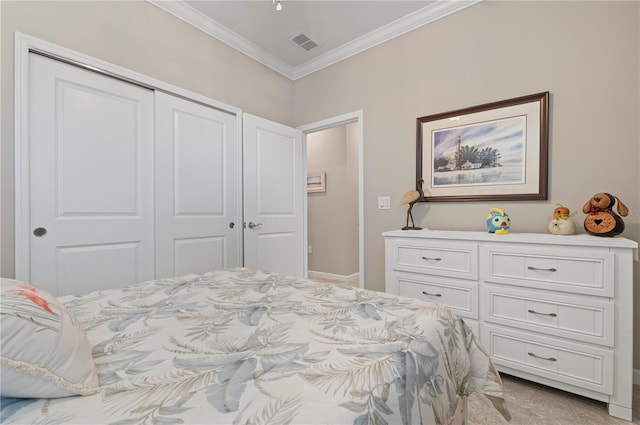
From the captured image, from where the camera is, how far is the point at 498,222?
195 centimetres

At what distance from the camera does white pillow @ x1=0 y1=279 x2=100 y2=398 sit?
474 mm

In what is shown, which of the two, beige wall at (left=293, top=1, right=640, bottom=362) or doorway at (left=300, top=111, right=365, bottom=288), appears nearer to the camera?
beige wall at (left=293, top=1, right=640, bottom=362)

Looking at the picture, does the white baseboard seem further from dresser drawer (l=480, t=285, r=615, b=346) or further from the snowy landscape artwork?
dresser drawer (l=480, t=285, r=615, b=346)

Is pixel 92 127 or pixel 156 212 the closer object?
pixel 92 127

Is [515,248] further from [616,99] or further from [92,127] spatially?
[92,127]

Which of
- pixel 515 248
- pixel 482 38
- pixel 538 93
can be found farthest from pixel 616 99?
pixel 515 248

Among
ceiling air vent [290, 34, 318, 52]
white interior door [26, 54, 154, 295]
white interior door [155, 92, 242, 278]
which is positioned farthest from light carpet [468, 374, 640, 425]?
ceiling air vent [290, 34, 318, 52]

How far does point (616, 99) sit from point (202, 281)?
273 cm

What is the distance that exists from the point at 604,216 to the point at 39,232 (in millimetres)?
3389

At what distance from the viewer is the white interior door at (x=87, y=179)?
1.74 meters

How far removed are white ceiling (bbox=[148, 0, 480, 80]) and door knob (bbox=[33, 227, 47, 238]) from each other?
1904mm

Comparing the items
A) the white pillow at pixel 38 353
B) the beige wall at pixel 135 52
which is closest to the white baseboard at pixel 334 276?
the beige wall at pixel 135 52

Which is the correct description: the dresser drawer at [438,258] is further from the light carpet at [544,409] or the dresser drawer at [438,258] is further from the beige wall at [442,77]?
the light carpet at [544,409]

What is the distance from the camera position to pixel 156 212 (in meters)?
2.26
